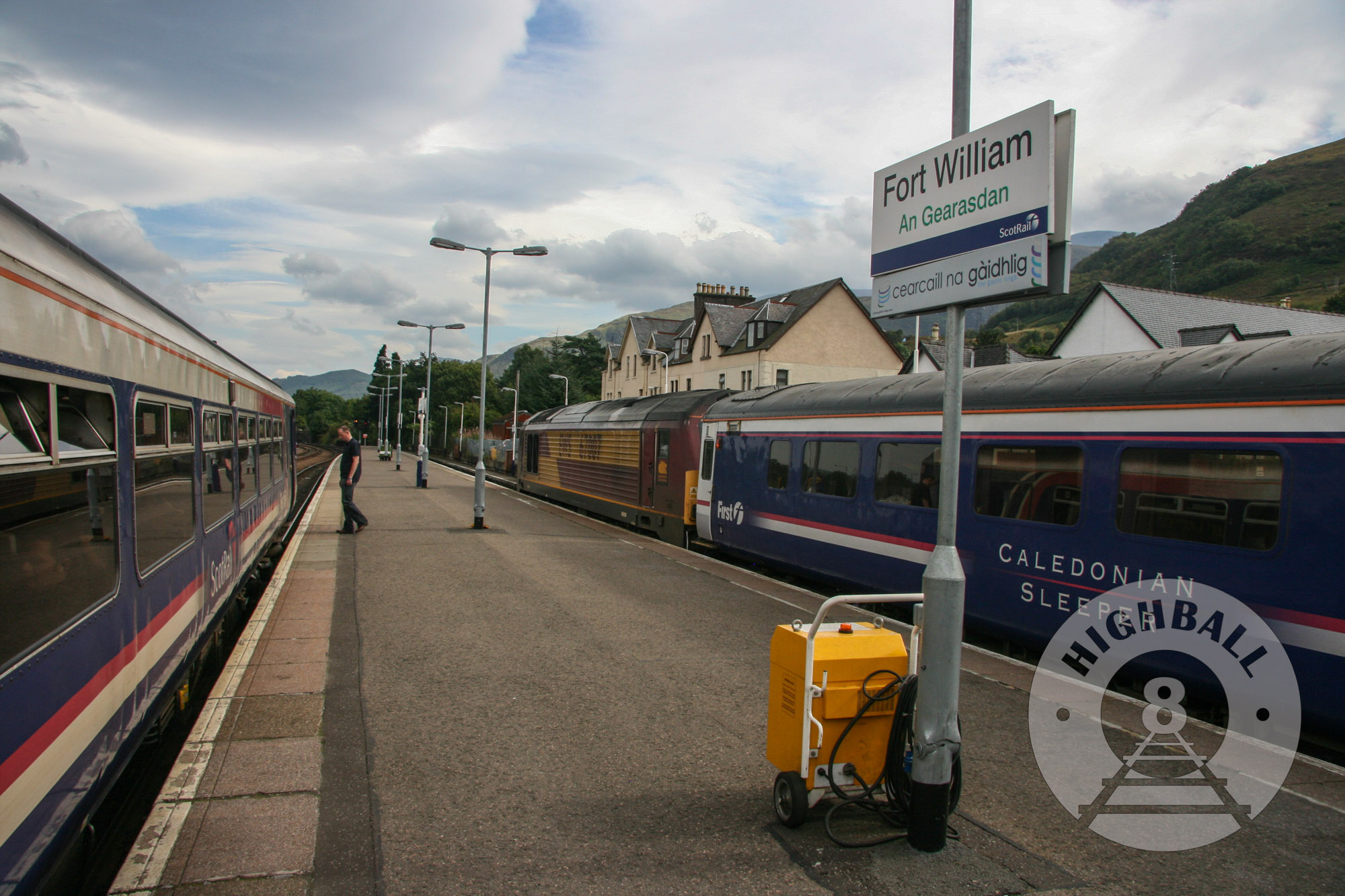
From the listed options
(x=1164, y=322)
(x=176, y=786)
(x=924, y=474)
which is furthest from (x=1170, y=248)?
(x=176, y=786)

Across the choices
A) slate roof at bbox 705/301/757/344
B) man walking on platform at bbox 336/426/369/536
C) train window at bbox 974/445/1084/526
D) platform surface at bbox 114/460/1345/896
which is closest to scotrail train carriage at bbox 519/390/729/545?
man walking on platform at bbox 336/426/369/536

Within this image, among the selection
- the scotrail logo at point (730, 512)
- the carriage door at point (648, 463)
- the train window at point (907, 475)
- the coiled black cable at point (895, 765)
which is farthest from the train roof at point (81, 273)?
the carriage door at point (648, 463)

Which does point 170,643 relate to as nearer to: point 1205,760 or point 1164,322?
point 1205,760

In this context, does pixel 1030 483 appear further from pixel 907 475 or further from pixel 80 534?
pixel 80 534

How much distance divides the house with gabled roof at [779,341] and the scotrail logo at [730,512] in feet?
104

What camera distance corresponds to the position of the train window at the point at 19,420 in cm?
286

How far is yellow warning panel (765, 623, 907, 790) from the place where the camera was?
165 inches

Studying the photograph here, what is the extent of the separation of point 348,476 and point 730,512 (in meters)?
6.87

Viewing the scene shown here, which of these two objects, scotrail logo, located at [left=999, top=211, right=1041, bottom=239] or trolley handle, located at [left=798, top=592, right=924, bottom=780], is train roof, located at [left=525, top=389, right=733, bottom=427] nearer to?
scotrail logo, located at [left=999, top=211, right=1041, bottom=239]

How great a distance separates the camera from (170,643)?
5.22 meters

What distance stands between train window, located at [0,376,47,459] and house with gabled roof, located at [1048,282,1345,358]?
3744cm

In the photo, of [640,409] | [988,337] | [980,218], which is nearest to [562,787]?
[980,218]

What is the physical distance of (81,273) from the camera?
407cm

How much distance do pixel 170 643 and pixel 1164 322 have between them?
1573 inches
